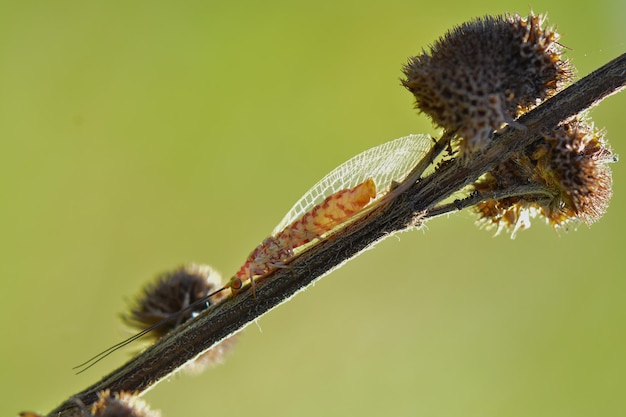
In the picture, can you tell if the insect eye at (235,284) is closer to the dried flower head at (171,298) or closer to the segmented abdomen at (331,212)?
the segmented abdomen at (331,212)

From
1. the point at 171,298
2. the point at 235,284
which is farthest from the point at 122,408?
the point at 171,298

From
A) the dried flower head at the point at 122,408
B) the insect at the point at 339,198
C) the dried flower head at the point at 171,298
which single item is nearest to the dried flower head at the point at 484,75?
the insect at the point at 339,198

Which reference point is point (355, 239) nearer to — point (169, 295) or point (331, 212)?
point (331, 212)

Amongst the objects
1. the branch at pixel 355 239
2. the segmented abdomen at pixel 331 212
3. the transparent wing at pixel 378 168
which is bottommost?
the branch at pixel 355 239

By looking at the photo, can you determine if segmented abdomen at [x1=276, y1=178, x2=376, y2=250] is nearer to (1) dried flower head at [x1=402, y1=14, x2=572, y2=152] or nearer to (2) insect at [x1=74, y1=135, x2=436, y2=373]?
(2) insect at [x1=74, y1=135, x2=436, y2=373]

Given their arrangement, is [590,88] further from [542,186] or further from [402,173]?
[402,173]

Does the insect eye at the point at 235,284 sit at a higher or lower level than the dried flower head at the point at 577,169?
higher
